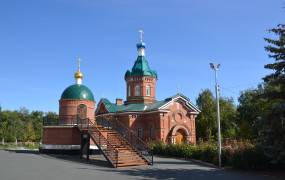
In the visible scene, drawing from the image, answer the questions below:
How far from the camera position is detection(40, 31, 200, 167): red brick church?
25.1 m

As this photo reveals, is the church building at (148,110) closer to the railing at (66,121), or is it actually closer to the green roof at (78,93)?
the green roof at (78,93)

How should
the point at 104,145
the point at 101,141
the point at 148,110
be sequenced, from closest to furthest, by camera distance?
1. the point at 104,145
2. the point at 101,141
3. the point at 148,110

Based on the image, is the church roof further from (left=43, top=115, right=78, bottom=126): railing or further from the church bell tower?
(left=43, top=115, right=78, bottom=126): railing

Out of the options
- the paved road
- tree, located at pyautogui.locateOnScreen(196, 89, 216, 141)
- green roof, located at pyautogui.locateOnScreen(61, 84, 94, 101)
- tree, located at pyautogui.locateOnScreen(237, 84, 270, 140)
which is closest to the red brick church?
green roof, located at pyautogui.locateOnScreen(61, 84, 94, 101)

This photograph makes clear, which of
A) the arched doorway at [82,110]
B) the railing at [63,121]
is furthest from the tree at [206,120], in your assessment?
the railing at [63,121]

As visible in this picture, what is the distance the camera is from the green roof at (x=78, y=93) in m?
33.9

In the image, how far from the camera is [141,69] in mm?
45969

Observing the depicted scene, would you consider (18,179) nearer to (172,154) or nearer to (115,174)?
(115,174)

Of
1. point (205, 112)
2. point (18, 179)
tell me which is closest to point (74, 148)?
point (18, 179)

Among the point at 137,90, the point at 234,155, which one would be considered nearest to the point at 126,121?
the point at 137,90

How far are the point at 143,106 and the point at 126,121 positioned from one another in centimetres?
296

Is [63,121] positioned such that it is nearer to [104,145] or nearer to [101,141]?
[101,141]

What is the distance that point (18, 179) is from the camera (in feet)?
50.5

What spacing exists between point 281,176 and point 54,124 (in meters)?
19.2
